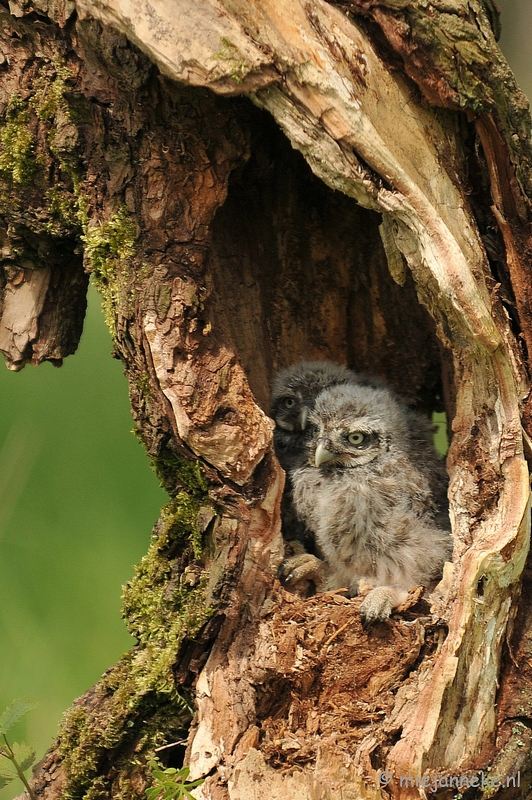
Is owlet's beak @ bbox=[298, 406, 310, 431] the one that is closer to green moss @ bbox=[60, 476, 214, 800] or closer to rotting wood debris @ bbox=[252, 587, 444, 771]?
green moss @ bbox=[60, 476, 214, 800]

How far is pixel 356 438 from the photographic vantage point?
3.14 metres

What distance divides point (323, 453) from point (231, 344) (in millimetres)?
629

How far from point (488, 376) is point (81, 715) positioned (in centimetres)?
193

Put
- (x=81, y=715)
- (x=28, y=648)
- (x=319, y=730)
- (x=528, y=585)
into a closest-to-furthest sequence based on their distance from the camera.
Answer: (x=319, y=730)
(x=528, y=585)
(x=81, y=715)
(x=28, y=648)

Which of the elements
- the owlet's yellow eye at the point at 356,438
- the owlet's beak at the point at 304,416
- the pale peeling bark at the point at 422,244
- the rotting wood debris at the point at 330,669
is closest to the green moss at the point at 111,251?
the pale peeling bark at the point at 422,244

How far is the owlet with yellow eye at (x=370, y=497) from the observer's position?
9.40ft

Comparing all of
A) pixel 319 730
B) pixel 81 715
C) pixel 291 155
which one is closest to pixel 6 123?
pixel 291 155

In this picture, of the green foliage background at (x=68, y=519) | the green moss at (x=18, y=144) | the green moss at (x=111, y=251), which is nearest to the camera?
the green moss at (x=111, y=251)

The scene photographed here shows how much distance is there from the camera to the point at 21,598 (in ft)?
13.6

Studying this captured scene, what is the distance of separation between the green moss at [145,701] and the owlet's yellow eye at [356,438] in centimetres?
77

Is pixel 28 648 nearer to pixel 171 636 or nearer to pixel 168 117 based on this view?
pixel 171 636

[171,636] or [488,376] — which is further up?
[488,376]

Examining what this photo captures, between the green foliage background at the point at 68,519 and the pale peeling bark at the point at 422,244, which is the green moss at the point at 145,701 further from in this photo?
the green foliage background at the point at 68,519

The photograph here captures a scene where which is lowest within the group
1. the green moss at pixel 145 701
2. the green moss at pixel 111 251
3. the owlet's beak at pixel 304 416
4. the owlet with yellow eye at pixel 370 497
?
the green moss at pixel 145 701
